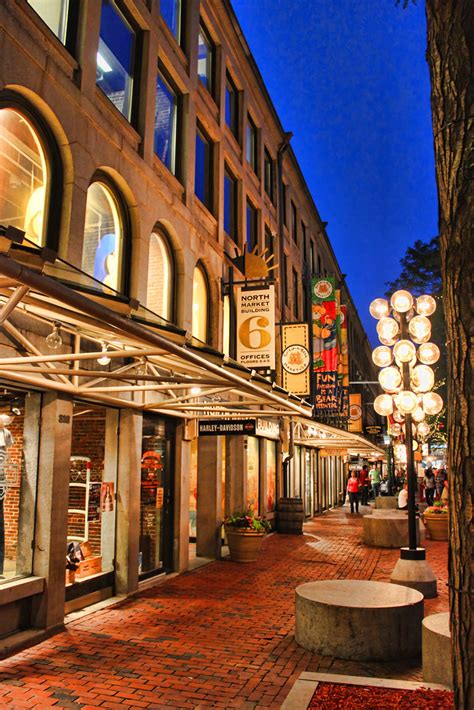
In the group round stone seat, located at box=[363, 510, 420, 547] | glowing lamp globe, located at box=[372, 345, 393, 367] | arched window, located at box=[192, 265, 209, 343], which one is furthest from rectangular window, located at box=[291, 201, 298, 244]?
glowing lamp globe, located at box=[372, 345, 393, 367]

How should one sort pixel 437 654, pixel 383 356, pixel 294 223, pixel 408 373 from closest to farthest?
pixel 437 654, pixel 408 373, pixel 383 356, pixel 294 223

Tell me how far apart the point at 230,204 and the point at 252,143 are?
418 centimetres

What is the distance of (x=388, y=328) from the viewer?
11820 mm

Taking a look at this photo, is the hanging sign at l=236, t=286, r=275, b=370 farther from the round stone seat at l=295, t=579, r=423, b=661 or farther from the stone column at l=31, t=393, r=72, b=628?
the round stone seat at l=295, t=579, r=423, b=661

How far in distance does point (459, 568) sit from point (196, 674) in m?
4.92

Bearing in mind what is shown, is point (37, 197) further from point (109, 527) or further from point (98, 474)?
point (109, 527)

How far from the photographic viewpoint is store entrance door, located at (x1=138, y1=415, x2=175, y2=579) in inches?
446

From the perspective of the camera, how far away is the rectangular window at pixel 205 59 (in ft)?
53.9

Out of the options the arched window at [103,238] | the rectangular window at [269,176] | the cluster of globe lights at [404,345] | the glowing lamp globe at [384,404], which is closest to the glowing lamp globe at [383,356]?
the cluster of globe lights at [404,345]

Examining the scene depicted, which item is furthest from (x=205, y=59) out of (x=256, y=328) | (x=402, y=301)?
(x=402, y=301)

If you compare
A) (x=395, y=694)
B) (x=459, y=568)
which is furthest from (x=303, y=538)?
(x=459, y=568)

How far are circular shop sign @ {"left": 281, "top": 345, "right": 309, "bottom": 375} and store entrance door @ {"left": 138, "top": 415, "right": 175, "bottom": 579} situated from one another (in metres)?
7.15

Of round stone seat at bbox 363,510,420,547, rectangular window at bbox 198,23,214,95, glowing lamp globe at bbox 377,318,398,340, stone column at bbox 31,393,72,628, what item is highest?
rectangular window at bbox 198,23,214,95

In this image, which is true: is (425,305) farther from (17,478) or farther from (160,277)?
(17,478)
